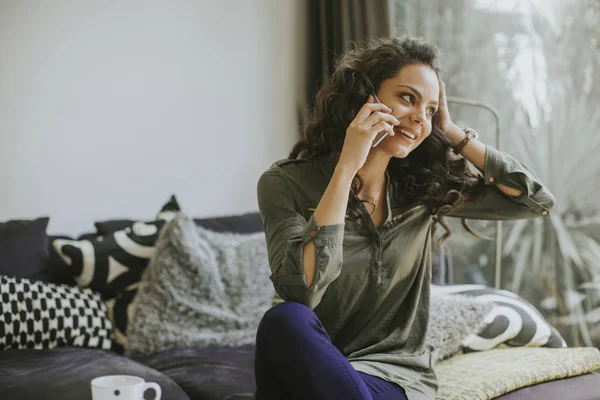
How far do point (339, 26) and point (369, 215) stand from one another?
199 cm

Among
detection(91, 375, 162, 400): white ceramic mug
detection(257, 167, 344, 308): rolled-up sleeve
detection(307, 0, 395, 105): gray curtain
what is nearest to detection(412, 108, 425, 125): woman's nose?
detection(257, 167, 344, 308): rolled-up sleeve

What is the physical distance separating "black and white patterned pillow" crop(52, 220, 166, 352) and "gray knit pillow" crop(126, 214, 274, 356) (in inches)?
1.9

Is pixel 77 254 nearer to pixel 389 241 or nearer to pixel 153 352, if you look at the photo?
pixel 153 352

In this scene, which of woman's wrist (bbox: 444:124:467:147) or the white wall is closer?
woman's wrist (bbox: 444:124:467:147)

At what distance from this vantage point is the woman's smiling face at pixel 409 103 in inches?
65.9

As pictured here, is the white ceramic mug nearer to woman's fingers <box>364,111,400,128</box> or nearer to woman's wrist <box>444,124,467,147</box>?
woman's fingers <box>364,111,400,128</box>

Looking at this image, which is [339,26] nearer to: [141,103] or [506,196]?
[141,103]

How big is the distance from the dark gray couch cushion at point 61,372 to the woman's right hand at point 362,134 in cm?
90

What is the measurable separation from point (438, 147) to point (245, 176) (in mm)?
1722

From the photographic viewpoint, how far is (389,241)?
1747mm

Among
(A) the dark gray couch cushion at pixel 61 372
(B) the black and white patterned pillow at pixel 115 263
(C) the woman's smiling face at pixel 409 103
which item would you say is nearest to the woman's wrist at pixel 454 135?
(C) the woman's smiling face at pixel 409 103

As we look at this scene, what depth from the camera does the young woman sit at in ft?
4.85

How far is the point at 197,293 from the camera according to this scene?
2561 millimetres

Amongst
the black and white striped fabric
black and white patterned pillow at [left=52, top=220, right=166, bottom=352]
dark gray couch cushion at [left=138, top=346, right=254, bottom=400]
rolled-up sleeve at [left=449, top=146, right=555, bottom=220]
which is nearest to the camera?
rolled-up sleeve at [left=449, top=146, right=555, bottom=220]
